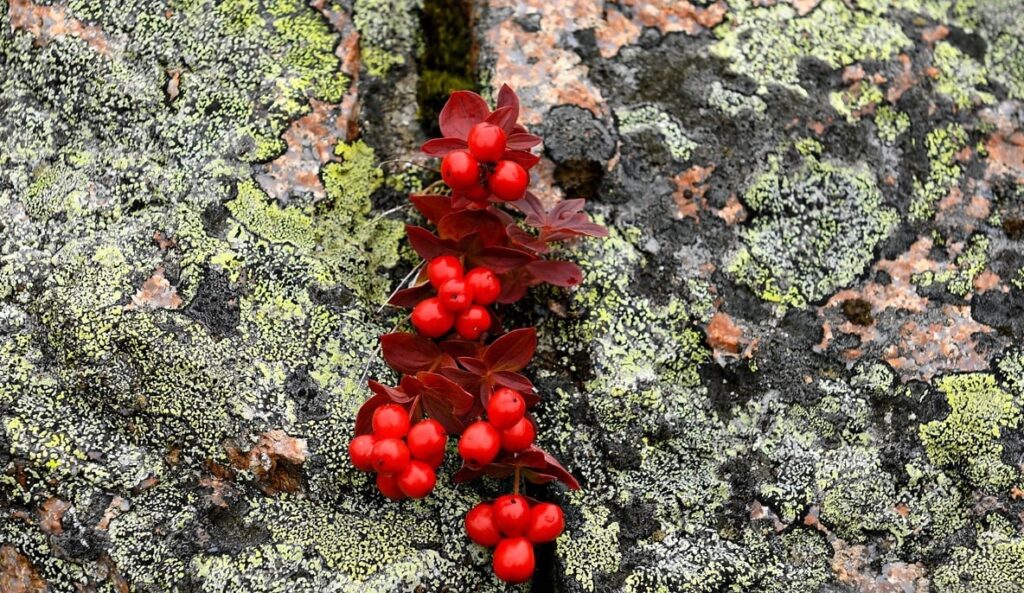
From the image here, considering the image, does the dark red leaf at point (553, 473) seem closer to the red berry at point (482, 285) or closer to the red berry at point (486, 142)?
the red berry at point (482, 285)

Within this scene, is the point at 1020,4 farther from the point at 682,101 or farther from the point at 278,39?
the point at 278,39

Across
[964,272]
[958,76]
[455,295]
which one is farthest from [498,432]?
[958,76]

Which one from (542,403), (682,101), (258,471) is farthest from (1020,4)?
(258,471)

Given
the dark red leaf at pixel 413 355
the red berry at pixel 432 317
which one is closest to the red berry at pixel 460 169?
the red berry at pixel 432 317

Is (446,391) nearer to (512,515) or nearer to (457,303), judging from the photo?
(457,303)

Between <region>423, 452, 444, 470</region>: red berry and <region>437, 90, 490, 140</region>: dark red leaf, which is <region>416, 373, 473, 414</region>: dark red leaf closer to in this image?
<region>423, 452, 444, 470</region>: red berry
